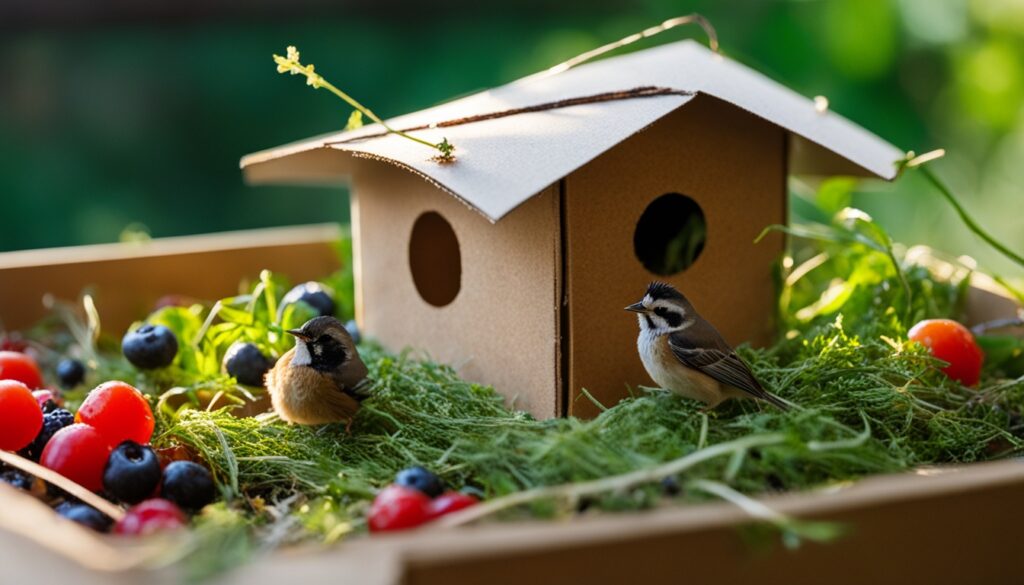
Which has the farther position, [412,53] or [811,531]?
[412,53]

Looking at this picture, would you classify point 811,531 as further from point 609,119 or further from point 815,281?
point 815,281

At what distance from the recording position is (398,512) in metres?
1.58

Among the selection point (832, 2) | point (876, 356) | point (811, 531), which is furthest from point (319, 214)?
point (811, 531)

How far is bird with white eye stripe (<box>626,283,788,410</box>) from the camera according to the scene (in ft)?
6.41

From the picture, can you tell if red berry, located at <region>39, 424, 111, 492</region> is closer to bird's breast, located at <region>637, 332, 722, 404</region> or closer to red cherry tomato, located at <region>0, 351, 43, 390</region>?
red cherry tomato, located at <region>0, 351, 43, 390</region>

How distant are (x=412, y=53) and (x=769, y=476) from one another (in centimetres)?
387

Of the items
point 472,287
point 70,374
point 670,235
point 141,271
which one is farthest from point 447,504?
point 141,271

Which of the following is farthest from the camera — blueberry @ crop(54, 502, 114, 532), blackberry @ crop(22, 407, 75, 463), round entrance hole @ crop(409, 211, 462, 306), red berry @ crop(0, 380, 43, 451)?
round entrance hole @ crop(409, 211, 462, 306)

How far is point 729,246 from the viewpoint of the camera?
2.38 m

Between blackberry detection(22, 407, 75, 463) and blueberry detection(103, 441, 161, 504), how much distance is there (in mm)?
273

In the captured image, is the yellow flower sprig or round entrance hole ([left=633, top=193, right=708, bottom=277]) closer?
the yellow flower sprig

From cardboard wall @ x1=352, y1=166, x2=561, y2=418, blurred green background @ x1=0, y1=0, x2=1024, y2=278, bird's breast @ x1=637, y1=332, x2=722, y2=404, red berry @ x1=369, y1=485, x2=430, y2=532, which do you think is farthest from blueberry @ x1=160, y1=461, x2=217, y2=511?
blurred green background @ x1=0, y1=0, x2=1024, y2=278

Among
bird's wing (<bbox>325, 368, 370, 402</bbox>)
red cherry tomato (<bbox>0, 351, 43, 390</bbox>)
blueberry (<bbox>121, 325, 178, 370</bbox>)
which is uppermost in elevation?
blueberry (<bbox>121, 325, 178, 370</bbox>)

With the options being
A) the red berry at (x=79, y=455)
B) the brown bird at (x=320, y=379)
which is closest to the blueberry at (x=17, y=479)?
the red berry at (x=79, y=455)
